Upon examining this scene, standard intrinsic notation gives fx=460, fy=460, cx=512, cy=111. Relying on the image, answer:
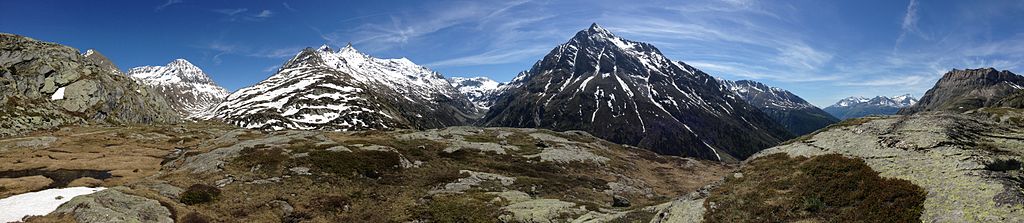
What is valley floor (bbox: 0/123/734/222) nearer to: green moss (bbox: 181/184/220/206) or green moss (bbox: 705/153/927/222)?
green moss (bbox: 181/184/220/206)

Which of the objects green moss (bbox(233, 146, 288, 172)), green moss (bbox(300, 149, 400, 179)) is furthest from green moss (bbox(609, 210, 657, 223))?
green moss (bbox(233, 146, 288, 172))

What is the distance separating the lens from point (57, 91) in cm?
12775

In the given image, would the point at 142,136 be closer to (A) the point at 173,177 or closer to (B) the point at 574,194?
(A) the point at 173,177

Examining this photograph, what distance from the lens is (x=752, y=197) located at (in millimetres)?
23062

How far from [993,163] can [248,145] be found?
6371 cm

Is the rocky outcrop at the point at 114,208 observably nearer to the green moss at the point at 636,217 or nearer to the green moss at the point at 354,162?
the green moss at the point at 354,162

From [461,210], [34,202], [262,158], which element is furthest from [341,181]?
[34,202]

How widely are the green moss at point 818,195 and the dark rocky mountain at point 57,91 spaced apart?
12764cm

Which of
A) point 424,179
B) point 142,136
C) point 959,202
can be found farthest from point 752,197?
point 142,136

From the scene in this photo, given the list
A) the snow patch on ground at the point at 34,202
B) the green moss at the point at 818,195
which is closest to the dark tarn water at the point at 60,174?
the snow patch on ground at the point at 34,202

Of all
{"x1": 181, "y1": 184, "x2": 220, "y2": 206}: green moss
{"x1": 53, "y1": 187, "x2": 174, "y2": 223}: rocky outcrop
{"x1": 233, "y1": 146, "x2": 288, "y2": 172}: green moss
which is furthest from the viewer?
{"x1": 233, "y1": 146, "x2": 288, "y2": 172}: green moss

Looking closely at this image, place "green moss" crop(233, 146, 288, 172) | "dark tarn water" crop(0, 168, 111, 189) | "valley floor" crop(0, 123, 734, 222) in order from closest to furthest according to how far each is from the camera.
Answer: "valley floor" crop(0, 123, 734, 222), "dark tarn water" crop(0, 168, 111, 189), "green moss" crop(233, 146, 288, 172)

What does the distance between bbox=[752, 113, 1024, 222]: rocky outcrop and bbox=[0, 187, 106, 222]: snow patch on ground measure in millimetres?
43045

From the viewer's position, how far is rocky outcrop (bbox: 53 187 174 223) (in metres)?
25.9
